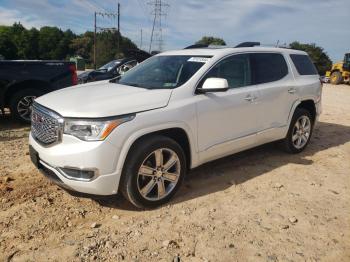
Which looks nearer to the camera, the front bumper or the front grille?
the front bumper

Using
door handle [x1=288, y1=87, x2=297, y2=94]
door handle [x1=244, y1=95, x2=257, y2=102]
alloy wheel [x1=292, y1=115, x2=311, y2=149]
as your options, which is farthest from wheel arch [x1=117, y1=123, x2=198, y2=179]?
alloy wheel [x1=292, y1=115, x2=311, y2=149]

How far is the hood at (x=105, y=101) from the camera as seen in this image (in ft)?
10.9

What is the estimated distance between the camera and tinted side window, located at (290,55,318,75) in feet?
18.7

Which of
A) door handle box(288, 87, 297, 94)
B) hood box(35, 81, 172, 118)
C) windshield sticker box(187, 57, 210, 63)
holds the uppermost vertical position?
windshield sticker box(187, 57, 210, 63)

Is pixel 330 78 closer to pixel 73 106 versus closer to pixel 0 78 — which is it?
pixel 0 78

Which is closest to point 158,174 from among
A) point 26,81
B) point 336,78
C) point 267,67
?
point 267,67

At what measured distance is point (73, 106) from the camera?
135 inches

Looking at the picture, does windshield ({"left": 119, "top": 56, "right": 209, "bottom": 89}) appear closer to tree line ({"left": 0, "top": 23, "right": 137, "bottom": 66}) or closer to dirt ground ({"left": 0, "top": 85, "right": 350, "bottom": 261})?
dirt ground ({"left": 0, "top": 85, "right": 350, "bottom": 261})

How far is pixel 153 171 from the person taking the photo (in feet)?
12.1

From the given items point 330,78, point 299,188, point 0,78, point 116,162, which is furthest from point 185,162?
point 330,78

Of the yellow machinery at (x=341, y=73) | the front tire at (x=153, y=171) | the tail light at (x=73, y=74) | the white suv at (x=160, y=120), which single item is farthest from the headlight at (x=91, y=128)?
the yellow machinery at (x=341, y=73)

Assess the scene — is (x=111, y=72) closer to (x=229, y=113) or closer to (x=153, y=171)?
(x=229, y=113)

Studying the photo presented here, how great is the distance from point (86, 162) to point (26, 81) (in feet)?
16.5

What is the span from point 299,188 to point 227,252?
189 centimetres
